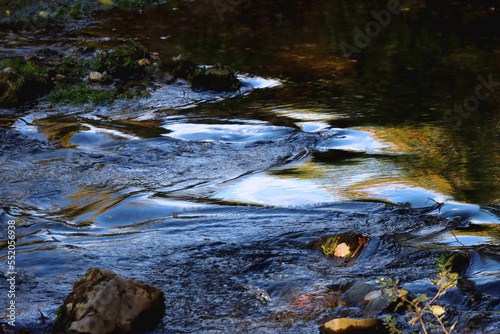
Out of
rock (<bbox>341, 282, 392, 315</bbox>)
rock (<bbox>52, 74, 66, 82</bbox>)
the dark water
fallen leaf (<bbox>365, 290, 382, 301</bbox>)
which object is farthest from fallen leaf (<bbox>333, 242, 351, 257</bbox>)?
rock (<bbox>52, 74, 66, 82</bbox>)

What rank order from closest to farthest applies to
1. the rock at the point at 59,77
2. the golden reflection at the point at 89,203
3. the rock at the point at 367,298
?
the rock at the point at 367,298 < the golden reflection at the point at 89,203 < the rock at the point at 59,77

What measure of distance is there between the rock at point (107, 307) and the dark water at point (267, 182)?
136 mm

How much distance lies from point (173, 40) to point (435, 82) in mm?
4928

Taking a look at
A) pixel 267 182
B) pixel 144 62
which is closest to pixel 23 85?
pixel 144 62

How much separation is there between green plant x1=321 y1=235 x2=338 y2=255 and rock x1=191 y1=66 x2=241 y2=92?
4.66m

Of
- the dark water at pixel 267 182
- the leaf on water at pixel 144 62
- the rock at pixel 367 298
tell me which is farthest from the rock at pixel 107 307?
the leaf on water at pixel 144 62

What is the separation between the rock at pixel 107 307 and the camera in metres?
2.94

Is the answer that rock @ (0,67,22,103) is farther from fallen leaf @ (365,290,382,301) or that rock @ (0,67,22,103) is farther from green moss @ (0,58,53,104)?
fallen leaf @ (365,290,382,301)

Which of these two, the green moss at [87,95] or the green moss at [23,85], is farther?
the green moss at [87,95]

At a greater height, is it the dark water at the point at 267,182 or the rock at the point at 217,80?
the rock at the point at 217,80

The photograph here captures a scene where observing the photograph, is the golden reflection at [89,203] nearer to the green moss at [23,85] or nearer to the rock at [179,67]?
the green moss at [23,85]

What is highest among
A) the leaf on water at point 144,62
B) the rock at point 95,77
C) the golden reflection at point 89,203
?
the leaf on water at point 144,62

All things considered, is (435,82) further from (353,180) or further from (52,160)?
Answer: (52,160)

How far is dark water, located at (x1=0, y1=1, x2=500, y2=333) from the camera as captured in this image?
352 cm
